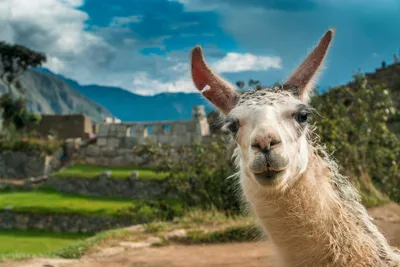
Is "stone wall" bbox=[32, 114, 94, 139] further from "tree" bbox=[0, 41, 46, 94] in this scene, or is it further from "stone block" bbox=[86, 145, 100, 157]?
"stone block" bbox=[86, 145, 100, 157]

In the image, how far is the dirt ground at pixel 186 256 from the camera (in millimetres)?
5922

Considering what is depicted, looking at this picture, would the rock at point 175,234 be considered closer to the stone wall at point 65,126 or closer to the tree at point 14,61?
the stone wall at point 65,126

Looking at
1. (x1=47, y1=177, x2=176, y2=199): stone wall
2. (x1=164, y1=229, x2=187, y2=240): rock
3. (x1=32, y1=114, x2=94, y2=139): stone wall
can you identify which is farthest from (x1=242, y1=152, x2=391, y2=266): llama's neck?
(x1=32, y1=114, x2=94, y2=139): stone wall

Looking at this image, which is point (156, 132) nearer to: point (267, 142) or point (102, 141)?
point (102, 141)

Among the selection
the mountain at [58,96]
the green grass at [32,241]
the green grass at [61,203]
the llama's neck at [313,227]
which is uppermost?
the mountain at [58,96]

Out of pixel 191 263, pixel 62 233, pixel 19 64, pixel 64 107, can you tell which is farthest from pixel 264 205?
pixel 64 107

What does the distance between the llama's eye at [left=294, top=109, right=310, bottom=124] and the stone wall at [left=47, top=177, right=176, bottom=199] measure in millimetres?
14414

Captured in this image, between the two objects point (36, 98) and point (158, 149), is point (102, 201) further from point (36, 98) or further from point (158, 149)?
point (36, 98)

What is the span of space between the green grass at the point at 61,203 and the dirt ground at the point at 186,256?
23.1 ft

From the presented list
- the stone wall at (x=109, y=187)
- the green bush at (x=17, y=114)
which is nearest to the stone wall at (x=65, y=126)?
the green bush at (x=17, y=114)

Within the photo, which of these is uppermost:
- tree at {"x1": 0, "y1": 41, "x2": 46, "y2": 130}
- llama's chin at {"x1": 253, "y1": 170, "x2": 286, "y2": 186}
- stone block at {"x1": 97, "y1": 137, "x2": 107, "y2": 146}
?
tree at {"x1": 0, "y1": 41, "x2": 46, "y2": 130}

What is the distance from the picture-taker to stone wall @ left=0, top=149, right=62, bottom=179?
23.9 m

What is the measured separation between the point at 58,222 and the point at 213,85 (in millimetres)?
13544

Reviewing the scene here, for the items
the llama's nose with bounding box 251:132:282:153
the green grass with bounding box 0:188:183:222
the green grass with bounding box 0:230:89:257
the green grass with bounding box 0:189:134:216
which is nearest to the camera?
the llama's nose with bounding box 251:132:282:153
